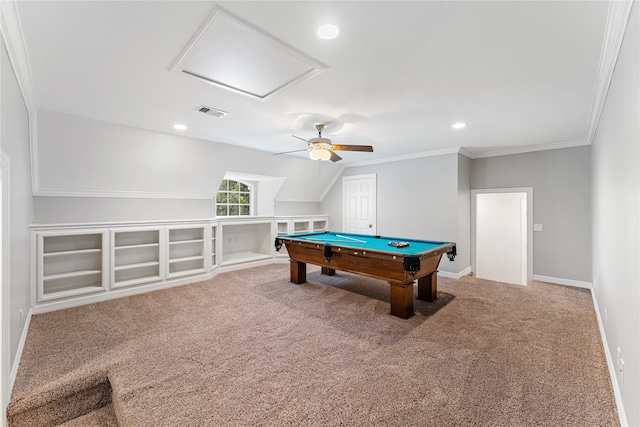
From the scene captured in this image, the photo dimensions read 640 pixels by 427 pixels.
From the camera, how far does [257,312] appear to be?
138 inches

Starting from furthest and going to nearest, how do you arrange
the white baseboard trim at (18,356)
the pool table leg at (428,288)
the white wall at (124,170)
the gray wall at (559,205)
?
the gray wall at (559,205)
the pool table leg at (428,288)
the white wall at (124,170)
the white baseboard trim at (18,356)

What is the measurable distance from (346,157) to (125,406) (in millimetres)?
5291

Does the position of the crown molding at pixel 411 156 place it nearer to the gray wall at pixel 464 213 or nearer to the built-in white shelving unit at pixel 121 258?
the gray wall at pixel 464 213

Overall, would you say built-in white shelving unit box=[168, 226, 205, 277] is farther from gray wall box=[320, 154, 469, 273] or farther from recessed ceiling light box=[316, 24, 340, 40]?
recessed ceiling light box=[316, 24, 340, 40]

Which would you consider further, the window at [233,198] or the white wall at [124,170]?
the window at [233,198]

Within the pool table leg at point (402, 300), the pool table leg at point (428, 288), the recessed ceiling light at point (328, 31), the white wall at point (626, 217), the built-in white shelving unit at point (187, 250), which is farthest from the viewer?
the built-in white shelving unit at point (187, 250)

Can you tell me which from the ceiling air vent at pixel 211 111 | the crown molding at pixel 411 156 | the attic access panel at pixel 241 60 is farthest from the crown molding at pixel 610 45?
the ceiling air vent at pixel 211 111

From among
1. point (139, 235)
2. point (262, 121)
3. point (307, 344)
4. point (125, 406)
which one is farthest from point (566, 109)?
point (139, 235)

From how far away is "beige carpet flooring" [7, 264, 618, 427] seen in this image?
1.83m

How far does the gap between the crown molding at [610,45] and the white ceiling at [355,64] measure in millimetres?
40

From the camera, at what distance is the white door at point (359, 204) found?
20.9ft

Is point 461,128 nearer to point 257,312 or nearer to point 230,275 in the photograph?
point 257,312

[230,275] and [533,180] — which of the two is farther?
[230,275]

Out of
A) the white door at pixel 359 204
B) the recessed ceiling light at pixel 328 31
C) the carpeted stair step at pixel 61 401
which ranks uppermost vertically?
the recessed ceiling light at pixel 328 31
